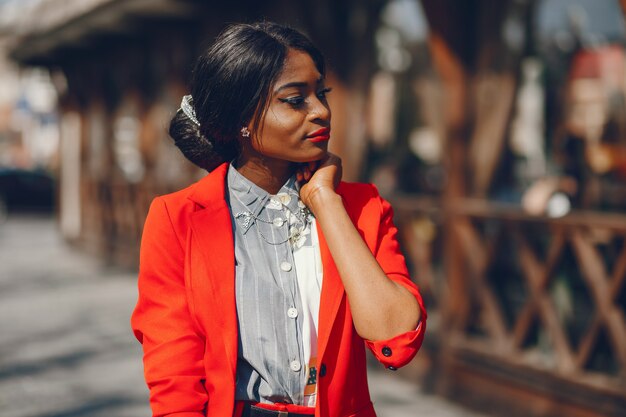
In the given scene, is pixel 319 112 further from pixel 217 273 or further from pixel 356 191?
pixel 217 273

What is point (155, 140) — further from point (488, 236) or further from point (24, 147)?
point (24, 147)

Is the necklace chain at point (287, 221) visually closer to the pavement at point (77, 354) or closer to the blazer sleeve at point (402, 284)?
the blazer sleeve at point (402, 284)

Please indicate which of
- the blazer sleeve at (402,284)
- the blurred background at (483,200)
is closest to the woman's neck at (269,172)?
the blazer sleeve at (402,284)

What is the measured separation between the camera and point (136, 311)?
75.0 inches

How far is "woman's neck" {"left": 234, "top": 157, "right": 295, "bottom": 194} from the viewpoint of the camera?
1.99m

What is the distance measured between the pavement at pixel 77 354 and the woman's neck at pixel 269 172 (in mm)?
3774

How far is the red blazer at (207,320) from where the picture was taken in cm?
181

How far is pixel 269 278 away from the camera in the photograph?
188 centimetres

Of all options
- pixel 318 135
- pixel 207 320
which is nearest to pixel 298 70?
pixel 318 135

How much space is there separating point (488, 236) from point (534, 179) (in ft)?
2.25

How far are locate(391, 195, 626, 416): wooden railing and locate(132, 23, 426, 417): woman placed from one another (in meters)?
3.17

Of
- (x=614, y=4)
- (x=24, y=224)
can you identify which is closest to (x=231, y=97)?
(x=614, y=4)

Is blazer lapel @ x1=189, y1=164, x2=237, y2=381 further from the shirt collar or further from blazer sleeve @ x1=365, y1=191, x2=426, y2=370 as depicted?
blazer sleeve @ x1=365, y1=191, x2=426, y2=370

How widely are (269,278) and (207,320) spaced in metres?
0.16
